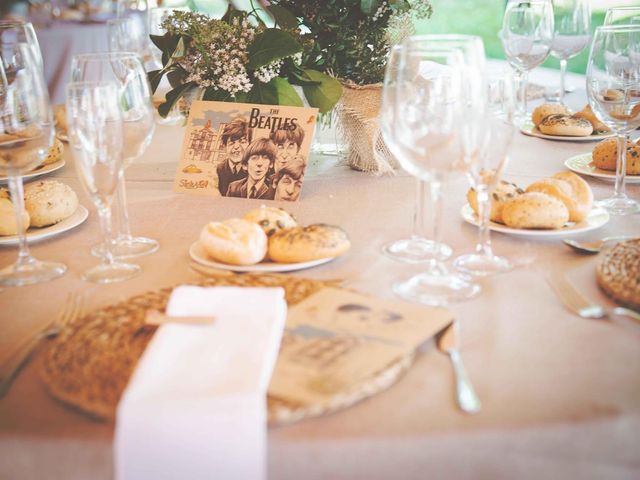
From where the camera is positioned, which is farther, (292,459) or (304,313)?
(304,313)

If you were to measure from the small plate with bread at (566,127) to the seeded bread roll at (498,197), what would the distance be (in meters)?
0.73

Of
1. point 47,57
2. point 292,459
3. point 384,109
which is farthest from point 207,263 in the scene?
point 47,57

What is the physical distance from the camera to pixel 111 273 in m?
1.02

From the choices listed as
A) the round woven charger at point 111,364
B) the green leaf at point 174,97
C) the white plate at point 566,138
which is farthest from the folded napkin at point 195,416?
the white plate at point 566,138

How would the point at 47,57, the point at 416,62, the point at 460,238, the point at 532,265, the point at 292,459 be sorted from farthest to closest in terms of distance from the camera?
1. the point at 47,57
2. the point at 460,238
3. the point at 532,265
4. the point at 416,62
5. the point at 292,459

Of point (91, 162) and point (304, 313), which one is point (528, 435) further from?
point (91, 162)

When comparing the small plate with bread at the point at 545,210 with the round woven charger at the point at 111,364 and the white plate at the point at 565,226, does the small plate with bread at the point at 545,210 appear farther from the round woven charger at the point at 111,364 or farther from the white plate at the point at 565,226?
the round woven charger at the point at 111,364

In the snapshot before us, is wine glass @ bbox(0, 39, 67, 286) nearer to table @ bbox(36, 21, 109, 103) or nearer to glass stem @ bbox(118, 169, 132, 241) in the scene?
glass stem @ bbox(118, 169, 132, 241)

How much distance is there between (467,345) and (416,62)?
0.35m

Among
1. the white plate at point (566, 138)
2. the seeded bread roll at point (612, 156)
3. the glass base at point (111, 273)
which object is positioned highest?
the seeded bread roll at point (612, 156)

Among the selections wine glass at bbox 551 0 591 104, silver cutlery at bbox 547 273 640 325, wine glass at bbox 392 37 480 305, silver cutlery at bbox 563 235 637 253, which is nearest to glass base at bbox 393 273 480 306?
wine glass at bbox 392 37 480 305

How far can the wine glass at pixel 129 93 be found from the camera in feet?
3.64

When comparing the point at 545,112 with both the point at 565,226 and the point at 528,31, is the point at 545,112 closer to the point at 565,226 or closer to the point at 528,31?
the point at 528,31

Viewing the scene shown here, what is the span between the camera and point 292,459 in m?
0.61
